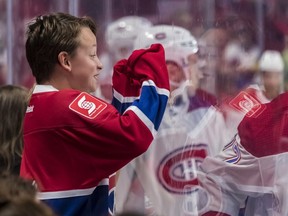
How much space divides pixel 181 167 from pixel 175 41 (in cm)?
35

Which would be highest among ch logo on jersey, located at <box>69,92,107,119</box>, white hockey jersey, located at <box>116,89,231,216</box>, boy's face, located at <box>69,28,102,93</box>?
boy's face, located at <box>69,28,102,93</box>

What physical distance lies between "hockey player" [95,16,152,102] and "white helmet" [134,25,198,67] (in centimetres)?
5

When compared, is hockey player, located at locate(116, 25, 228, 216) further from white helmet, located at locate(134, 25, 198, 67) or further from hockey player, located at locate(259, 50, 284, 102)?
hockey player, located at locate(259, 50, 284, 102)

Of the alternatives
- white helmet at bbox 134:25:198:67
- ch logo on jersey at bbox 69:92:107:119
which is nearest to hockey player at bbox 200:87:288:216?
white helmet at bbox 134:25:198:67

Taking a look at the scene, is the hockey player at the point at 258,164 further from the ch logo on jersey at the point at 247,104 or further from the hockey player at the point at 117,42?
the hockey player at the point at 117,42

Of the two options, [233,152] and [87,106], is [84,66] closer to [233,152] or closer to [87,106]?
[87,106]

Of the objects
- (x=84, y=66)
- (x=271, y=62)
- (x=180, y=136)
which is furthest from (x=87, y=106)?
(x=271, y=62)

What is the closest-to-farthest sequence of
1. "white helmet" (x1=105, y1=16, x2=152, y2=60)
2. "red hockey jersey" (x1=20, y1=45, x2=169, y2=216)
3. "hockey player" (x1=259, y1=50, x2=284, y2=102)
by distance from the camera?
"red hockey jersey" (x1=20, y1=45, x2=169, y2=216) < "hockey player" (x1=259, y1=50, x2=284, y2=102) < "white helmet" (x1=105, y1=16, x2=152, y2=60)

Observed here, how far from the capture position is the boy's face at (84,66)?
109 inches

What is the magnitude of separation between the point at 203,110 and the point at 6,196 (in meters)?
1.22

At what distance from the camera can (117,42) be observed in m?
3.17

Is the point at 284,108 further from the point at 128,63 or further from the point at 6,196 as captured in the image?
the point at 6,196

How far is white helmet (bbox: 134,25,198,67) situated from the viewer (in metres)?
2.90

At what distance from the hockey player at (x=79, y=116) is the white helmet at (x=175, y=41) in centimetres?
16
